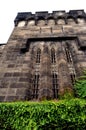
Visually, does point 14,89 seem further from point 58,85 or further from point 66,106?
point 66,106

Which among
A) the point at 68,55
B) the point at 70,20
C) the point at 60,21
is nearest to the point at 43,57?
the point at 68,55

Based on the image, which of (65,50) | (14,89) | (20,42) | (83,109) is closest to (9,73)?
(14,89)

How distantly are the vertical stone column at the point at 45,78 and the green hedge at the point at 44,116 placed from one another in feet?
8.91

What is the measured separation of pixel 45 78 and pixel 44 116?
4.73 m

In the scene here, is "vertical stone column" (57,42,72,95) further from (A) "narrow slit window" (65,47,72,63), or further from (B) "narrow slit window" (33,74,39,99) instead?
(B) "narrow slit window" (33,74,39,99)

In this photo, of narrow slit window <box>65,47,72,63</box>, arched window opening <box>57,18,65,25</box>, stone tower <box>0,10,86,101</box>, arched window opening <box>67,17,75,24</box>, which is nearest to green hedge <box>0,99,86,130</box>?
stone tower <box>0,10,86,101</box>

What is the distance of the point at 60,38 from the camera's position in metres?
18.4

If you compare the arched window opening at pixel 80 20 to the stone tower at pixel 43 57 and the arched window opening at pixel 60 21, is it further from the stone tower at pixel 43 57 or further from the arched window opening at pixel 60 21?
the arched window opening at pixel 60 21

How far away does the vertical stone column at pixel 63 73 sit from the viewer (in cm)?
1327

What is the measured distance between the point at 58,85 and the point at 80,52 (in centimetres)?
433

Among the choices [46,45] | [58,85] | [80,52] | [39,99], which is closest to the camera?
[39,99]

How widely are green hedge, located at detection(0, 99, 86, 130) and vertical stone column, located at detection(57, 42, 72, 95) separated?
10.3 feet

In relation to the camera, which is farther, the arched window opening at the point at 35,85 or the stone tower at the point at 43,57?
the stone tower at the point at 43,57

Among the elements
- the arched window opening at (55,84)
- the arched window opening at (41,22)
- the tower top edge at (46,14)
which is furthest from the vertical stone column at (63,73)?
the tower top edge at (46,14)
